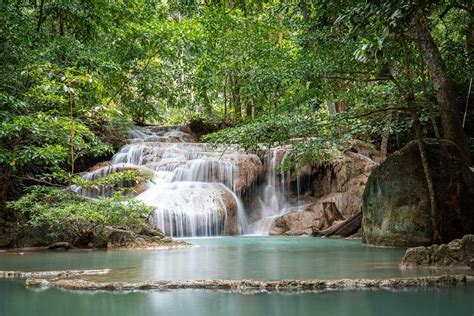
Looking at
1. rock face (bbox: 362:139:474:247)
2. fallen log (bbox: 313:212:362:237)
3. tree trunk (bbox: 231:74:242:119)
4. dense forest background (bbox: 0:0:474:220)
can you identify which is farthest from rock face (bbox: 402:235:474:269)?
tree trunk (bbox: 231:74:242:119)

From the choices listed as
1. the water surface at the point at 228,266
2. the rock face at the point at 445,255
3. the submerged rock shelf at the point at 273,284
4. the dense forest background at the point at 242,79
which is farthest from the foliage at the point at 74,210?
the rock face at the point at 445,255

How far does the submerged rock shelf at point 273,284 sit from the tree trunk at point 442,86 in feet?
18.4

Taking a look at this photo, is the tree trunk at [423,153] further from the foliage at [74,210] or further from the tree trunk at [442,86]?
the foliage at [74,210]

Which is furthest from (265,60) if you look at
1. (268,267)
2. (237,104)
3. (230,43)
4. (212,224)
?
(237,104)

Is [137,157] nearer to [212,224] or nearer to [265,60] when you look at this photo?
[212,224]

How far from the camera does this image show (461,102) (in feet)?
46.2

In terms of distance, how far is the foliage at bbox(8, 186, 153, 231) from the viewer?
8.60 meters

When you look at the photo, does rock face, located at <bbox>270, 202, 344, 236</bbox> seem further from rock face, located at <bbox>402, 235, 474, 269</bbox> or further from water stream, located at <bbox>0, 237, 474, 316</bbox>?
water stream, located at <bbox>0, 237, 474, 316</bbox>

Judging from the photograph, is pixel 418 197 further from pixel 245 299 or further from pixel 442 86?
pixel 245 299

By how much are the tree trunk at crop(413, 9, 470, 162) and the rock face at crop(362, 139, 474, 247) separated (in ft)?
1.47

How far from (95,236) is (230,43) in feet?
24.6

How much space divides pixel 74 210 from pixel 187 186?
716 centimetres

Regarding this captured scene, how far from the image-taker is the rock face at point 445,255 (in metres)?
5.24

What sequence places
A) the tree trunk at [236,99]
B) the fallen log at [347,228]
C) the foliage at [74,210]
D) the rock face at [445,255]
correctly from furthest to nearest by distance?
the tree trunk at [236,99] → the fallen log at [347,228] → the foliage at [74,210] → the rock face at [445,255]
